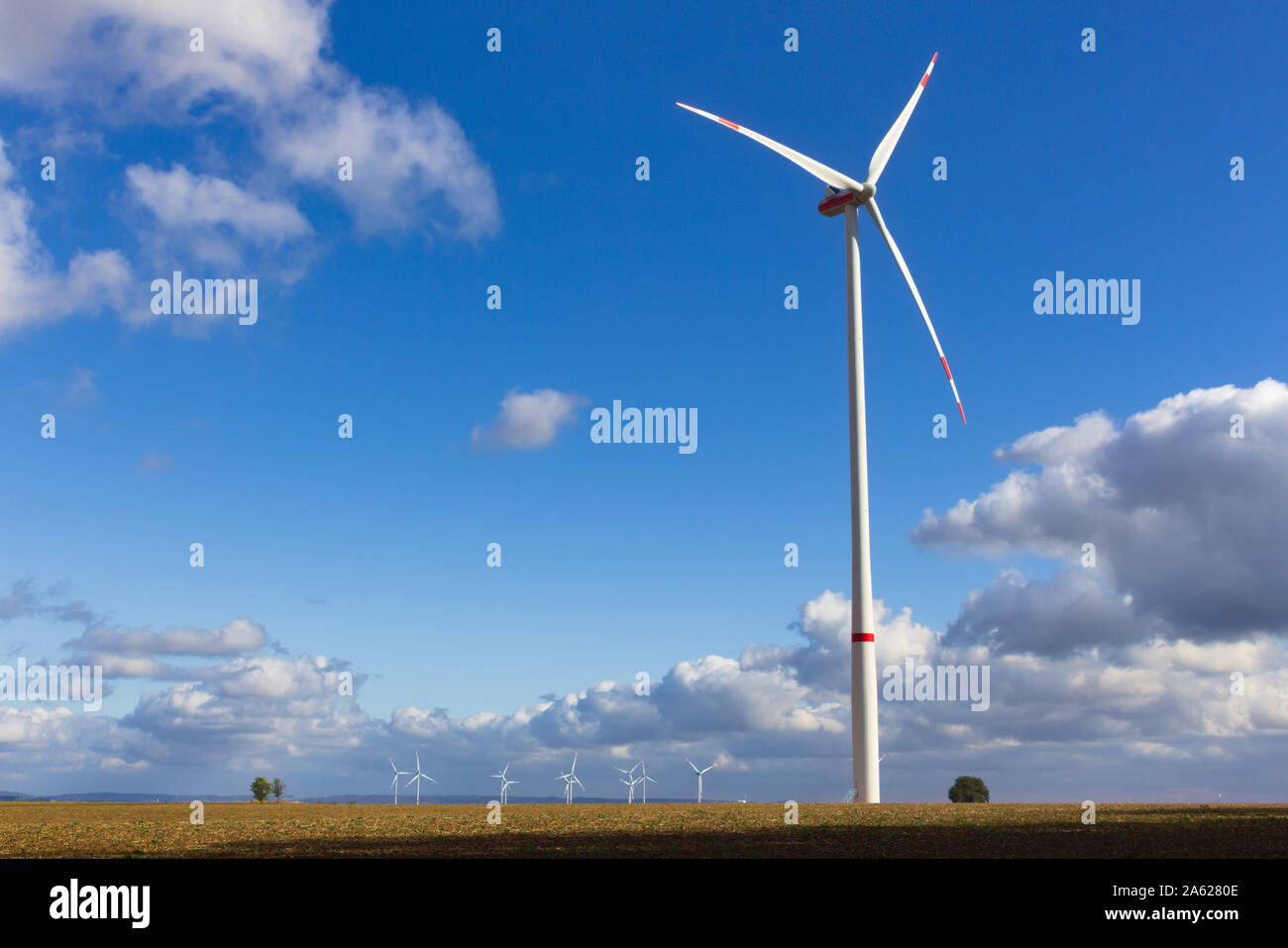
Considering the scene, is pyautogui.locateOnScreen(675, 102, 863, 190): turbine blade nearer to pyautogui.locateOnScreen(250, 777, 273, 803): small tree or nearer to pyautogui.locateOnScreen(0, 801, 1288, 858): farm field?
pyautogui.locateOnScreen(0, 801, 1288, 858): farm field

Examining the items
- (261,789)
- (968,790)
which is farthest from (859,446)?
(261,789)

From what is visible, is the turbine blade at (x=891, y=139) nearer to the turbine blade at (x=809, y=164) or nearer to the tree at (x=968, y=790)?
the turbine blade at (x=809, y=164)

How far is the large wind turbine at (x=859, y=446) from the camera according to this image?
51.9m

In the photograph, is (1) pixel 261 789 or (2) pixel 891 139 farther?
(1) pixel 261 789

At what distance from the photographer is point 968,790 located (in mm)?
89312

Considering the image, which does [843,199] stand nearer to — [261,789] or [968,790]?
[968,790]

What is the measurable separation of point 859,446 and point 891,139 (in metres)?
23.4

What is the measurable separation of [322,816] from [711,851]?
2587cm

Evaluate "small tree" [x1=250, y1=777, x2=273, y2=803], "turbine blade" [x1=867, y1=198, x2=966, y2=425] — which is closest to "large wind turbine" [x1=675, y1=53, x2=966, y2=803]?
"turbine blade" [x1=867, y1=198, x2=966, y2=425]

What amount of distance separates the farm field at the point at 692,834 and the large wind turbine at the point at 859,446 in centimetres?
406
